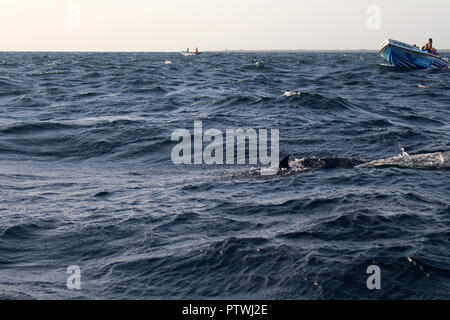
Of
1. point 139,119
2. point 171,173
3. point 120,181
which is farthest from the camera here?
point 139,119

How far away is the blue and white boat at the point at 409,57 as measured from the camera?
154ft

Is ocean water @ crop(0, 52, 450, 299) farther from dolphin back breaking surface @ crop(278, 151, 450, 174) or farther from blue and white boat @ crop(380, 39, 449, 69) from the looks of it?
blue and white boat @ crop(380, 39, 449, 69)

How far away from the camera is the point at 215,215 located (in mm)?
10797

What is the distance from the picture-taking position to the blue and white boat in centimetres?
4697

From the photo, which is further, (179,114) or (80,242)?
(179,114)

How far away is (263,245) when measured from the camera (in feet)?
29.6

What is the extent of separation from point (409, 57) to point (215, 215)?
138 feet

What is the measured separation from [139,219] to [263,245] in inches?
114

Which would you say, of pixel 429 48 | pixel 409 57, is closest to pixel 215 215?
pixel 409 57

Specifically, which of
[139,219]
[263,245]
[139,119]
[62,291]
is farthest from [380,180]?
[139,119]

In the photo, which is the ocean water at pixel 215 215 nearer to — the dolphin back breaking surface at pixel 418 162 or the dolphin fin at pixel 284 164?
the dolphin back breaking surface at pixel 418 162

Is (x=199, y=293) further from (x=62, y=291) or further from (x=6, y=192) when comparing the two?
(x=6, y=192)

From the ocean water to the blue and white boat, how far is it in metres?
26.0

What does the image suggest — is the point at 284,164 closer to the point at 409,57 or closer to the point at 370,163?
the point at 370,163
